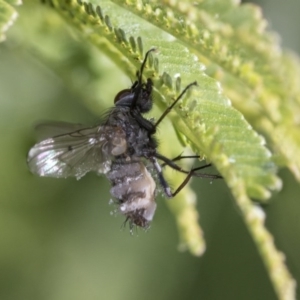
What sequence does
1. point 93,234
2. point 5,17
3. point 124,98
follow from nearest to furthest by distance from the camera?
point 5,17
point 124,98
point 93,234

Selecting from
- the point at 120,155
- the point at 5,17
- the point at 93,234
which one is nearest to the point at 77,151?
the point at 120,155

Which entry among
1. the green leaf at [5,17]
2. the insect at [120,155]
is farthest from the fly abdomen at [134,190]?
the green leaf at [5,17]

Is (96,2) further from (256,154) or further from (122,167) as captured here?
(122,167)

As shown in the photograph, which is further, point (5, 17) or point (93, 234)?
point (93, 234)

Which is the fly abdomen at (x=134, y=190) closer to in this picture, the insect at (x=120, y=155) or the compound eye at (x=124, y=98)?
the insect at (x=120, y=155)

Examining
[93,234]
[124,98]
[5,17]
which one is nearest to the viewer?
[5,17]

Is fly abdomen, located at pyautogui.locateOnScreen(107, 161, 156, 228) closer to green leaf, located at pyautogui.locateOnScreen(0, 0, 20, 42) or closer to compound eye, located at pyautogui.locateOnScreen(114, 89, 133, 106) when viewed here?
compound eye, located at pyautogui.locateOnScreen(114, 89, 133, 106)

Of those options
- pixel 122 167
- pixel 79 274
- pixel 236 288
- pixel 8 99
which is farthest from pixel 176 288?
pixel 122 167

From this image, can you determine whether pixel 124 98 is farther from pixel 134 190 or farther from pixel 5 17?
pixel 5 17
